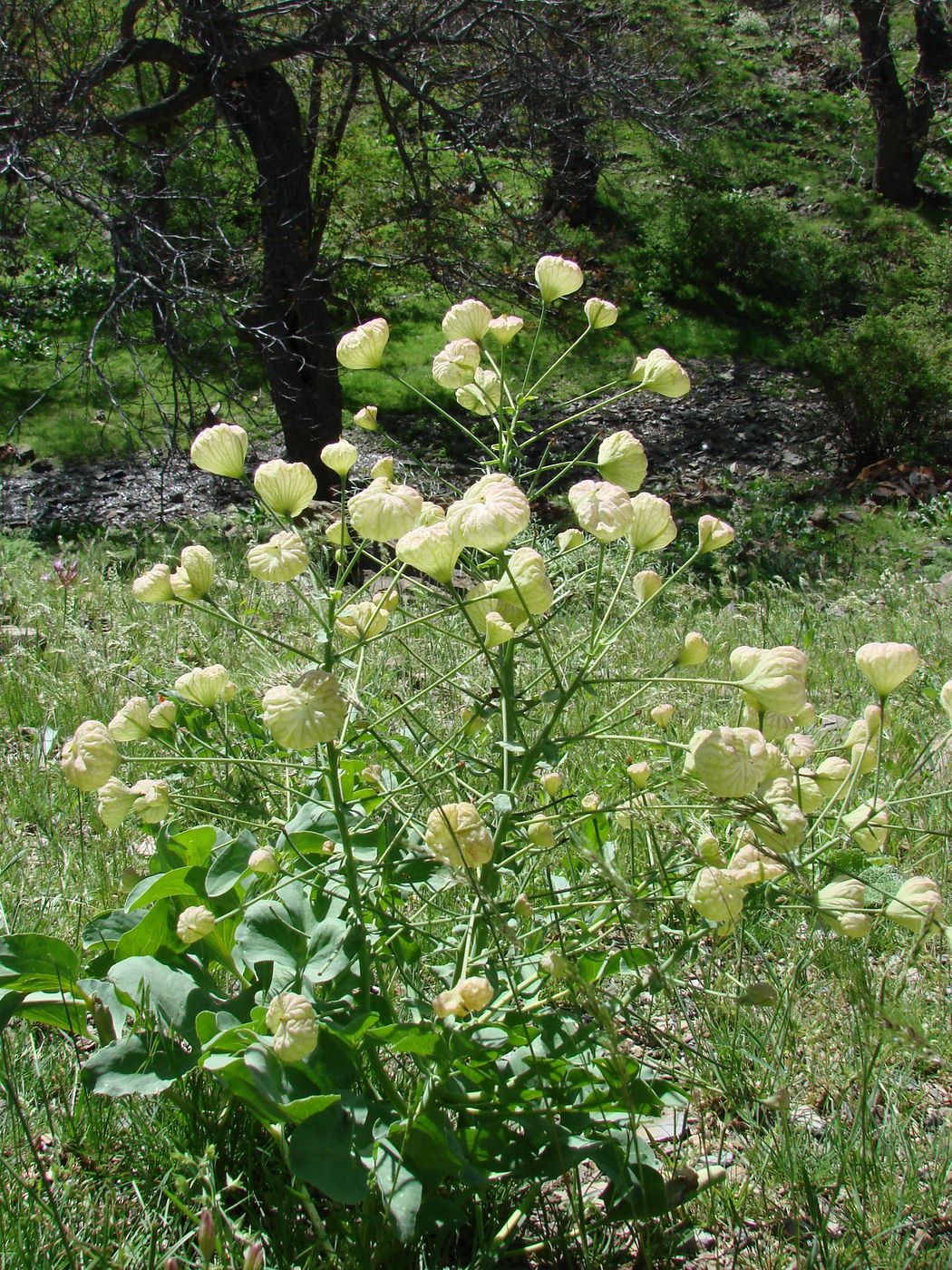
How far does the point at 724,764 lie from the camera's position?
101 cm

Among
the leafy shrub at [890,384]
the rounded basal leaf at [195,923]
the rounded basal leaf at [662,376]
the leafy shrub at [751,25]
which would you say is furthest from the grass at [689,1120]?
the leafy shrub at [751,25]

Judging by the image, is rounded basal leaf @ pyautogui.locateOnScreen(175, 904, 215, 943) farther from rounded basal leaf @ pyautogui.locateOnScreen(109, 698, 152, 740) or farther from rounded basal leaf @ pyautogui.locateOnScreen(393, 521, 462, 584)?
rounded basal leaf @ pyautogui.locateOnScreen(393, 521, 462, 584)

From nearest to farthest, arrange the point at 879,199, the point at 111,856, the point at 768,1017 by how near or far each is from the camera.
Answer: the point at 768,1017
the point at 111,856
the point at 879,199

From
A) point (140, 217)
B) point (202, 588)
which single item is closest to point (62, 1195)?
point (202, 588)

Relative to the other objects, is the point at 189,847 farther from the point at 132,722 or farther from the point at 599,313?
the point at 599,313

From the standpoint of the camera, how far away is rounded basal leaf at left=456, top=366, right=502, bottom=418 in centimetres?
145

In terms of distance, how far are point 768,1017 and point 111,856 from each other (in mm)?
1371

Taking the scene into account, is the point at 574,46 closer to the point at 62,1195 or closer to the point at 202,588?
the point at 202,588

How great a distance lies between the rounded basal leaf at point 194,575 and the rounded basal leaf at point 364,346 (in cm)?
44

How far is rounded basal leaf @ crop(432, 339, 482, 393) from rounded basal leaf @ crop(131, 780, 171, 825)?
70 centimetres

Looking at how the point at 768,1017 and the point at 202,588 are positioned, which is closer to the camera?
the point at 202,588

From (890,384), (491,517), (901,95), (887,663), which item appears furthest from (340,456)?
(901,95)

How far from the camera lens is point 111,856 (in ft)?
6.70

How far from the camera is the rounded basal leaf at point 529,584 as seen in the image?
1.13m
